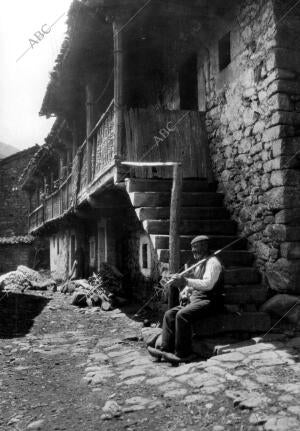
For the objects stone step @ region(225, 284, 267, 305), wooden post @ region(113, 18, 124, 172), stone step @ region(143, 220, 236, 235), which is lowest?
stone step @ region(225, 284, 267, 305)

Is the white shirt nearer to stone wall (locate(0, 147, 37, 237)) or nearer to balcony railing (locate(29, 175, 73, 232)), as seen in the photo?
balcony railing (locate(29, 175, 73, 232))

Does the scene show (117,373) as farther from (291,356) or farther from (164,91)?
(164,91)

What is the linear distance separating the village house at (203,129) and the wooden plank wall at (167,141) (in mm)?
19

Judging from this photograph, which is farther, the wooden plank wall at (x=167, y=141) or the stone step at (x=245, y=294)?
the wooden plank wall at (x=167, y=141)

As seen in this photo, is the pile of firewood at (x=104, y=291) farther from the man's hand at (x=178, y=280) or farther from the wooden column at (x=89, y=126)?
the man's hand at (x=178, y=280)

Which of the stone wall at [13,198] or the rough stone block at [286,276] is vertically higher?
the stone wall at [13,198]

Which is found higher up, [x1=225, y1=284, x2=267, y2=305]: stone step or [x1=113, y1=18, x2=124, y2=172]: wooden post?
[x1=113, y1=18, x2=124, y2=172]: wooden post

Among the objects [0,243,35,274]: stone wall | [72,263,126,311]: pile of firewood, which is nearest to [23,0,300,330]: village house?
[72,263,126,311]: pile of firewood

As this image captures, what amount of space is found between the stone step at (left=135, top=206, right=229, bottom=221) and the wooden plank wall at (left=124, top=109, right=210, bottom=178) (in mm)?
833

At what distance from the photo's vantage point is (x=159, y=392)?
4355 millimetres

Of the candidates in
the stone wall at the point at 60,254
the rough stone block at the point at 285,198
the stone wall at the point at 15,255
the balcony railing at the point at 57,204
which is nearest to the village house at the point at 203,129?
the rough stone block at the point at 285,198

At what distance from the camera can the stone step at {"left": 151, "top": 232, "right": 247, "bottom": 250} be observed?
643 cm

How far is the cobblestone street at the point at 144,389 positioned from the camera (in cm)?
366

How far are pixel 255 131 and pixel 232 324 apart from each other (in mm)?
2976
